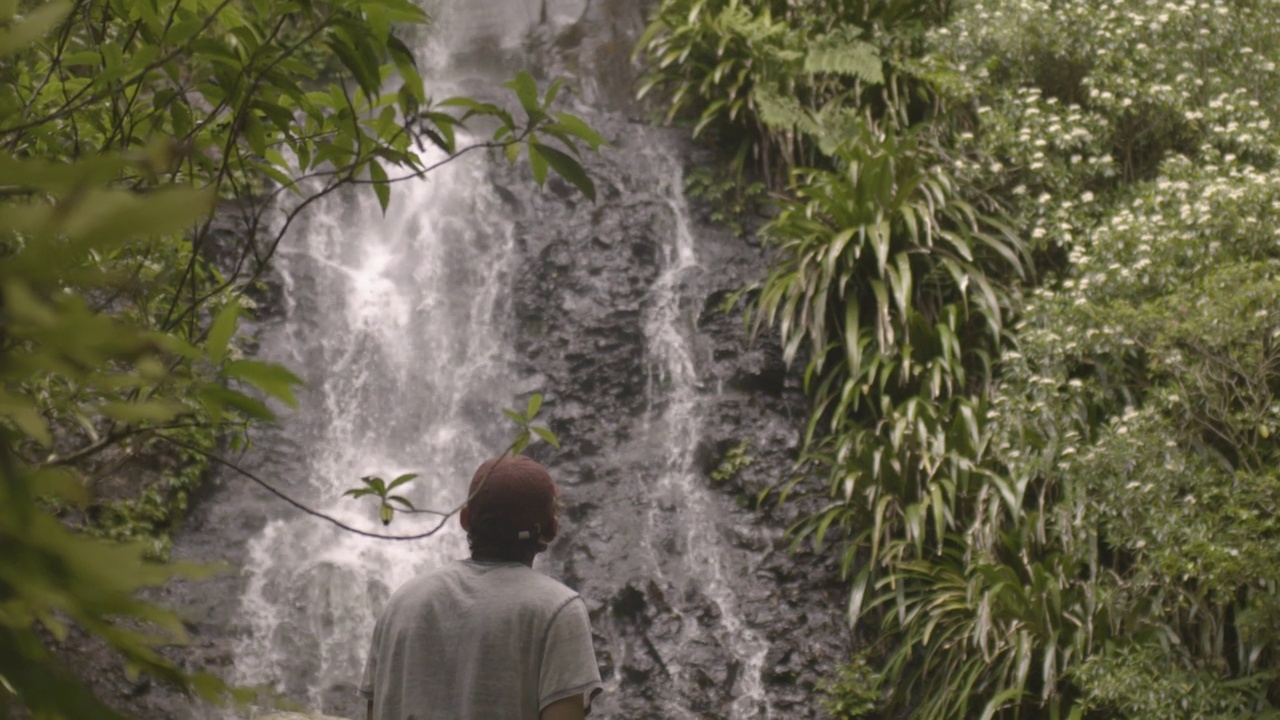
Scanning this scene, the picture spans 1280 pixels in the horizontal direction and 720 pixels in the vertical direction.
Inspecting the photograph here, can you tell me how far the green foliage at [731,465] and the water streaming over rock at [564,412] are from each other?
81 mm

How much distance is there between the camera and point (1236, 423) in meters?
5.21

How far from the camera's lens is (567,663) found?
2242 mm

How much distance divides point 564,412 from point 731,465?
3.97 ft

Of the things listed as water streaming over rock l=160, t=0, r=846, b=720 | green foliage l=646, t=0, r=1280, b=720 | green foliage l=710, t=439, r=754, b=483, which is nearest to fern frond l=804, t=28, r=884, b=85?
green foliage l=646, t=0, r=1280, b=720

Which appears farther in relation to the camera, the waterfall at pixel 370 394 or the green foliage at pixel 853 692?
the waterfall at pixel 370 394

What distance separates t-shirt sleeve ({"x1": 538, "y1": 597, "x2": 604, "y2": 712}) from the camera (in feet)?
7.32

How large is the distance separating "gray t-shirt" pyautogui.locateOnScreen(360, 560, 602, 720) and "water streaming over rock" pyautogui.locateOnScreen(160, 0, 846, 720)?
4.33 metres

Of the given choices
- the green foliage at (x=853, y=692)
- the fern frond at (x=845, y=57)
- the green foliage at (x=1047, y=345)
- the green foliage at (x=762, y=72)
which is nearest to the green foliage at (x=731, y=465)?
the green foliage at (x=1047, y=345)

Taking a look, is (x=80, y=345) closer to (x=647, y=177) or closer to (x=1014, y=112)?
(x=1014, y=112)

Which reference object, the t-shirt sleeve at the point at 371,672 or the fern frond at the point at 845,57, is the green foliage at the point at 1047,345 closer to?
the fern frond at the point at 845,57

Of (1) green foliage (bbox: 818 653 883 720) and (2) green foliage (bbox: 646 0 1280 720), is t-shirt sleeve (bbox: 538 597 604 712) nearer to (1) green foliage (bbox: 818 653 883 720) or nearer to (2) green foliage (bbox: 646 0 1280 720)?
(2) green foliage (bbox: 646 0 1280 720)

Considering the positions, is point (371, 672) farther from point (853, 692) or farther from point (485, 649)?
point (853, 692)

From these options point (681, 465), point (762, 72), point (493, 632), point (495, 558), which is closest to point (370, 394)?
point (681, 465)

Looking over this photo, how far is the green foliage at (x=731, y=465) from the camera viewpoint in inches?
303
